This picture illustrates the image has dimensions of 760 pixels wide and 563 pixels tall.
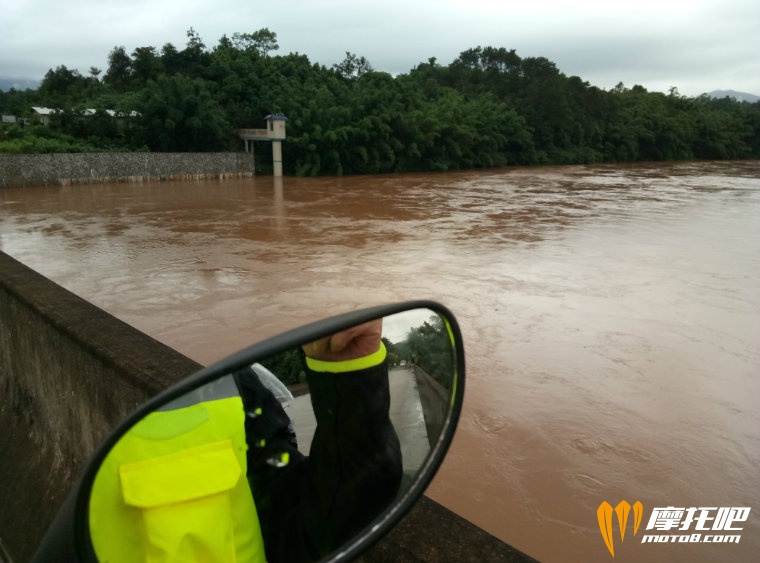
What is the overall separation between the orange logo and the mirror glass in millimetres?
2146

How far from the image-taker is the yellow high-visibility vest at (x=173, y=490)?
584 millimetres

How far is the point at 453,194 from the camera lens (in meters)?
16.7

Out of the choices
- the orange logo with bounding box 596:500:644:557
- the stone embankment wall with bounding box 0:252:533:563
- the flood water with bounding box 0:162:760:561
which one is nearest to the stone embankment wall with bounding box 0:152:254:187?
the flood water with bounding box 0:162:760:561

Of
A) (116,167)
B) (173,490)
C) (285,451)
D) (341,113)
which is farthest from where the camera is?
(341,113)

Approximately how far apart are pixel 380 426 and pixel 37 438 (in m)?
1.84

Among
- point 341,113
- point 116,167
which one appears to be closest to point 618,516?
point 116,167

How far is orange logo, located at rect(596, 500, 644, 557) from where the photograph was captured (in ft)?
8.33

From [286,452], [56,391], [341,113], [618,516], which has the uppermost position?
[341,113]

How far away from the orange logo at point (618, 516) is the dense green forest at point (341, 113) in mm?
18513

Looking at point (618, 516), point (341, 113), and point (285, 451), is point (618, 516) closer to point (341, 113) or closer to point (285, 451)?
point (285, 451)

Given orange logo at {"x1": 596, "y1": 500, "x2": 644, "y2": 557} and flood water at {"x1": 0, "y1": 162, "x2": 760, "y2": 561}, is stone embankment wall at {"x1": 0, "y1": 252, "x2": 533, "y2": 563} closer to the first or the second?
flood water at {"x1": 0, "y1": 162, "x2": 760, "y2": 561}

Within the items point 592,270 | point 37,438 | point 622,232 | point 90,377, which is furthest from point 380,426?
point 622,232

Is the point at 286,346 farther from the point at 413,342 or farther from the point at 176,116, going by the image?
the point at 176,116

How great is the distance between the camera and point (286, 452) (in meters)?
0.75
